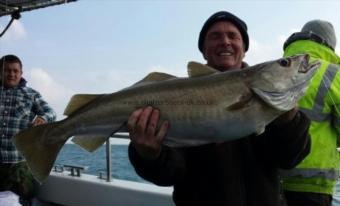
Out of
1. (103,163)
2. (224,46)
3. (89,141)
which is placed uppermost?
(224,46)

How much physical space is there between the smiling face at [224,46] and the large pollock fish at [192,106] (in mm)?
409

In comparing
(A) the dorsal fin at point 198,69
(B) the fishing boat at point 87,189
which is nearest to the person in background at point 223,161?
(A) the dorsal fin at point 198,69

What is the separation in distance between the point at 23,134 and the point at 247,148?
151 centimetres

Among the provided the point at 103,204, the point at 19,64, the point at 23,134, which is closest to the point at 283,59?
the point at 23,134

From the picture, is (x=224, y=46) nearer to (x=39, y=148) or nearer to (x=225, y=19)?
(x=225, y=19)

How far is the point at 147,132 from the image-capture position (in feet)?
9.18

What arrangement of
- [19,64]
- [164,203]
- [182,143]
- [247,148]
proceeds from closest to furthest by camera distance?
[182,143]
[247,148]
[164,203]
[19,64]

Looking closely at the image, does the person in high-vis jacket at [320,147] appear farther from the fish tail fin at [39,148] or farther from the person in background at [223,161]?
the fish tail fin at [39,148]

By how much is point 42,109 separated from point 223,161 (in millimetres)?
4246

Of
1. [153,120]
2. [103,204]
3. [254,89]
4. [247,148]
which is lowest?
[103,204]

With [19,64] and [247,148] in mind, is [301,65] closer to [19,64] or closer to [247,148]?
[247,148]

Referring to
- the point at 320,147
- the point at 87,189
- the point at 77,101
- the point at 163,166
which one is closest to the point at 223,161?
the point at 163,166

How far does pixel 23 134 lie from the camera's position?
303cm

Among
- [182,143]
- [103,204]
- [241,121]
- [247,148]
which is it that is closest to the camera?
[241,121]
